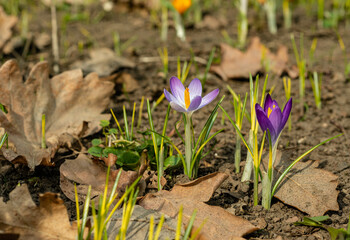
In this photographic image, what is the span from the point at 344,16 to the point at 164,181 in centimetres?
319

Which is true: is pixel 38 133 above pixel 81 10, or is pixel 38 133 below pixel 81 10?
below

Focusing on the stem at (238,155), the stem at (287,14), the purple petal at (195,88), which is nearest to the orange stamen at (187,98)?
the purple petal at (195,88)

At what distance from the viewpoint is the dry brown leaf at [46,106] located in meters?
1.83

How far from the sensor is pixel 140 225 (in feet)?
4.57

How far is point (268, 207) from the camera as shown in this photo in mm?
1571

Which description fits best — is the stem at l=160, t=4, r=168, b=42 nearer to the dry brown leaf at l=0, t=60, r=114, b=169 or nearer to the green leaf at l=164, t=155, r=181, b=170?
the dry brown leaf at l=0, t=60, r=114, b=169

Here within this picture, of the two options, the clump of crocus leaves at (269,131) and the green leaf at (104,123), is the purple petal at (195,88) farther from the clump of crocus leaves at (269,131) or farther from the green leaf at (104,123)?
the green leaf at (104,123)

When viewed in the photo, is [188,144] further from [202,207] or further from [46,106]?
[46,106]

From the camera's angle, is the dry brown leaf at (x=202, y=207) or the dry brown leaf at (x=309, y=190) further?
the dry brown leaf at (x=309, y=190)

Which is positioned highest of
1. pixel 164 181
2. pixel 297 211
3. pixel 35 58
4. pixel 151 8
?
pixel 151 8

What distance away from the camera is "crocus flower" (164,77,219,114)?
4.82 feet

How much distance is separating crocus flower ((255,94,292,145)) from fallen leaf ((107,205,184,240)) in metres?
0.43

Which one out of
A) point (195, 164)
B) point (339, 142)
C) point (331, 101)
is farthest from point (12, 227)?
point (331, 101)

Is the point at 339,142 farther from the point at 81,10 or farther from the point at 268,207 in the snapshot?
the point at 81,10
